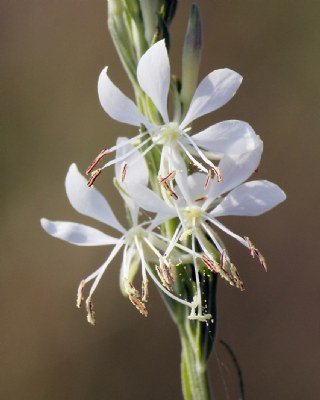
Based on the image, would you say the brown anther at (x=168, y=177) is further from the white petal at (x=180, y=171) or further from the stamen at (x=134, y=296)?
the stamen at (x=134, y=296)

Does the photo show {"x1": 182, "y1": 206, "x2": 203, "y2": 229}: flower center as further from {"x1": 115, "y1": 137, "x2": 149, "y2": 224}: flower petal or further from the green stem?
the green stem

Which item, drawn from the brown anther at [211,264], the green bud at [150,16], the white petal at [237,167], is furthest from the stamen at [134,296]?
the green bud at [150,16]

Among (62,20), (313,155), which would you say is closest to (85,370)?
(313,155)

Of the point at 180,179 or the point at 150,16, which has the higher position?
the point at 150,16

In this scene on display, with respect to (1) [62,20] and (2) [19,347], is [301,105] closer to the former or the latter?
(1) [62,20]

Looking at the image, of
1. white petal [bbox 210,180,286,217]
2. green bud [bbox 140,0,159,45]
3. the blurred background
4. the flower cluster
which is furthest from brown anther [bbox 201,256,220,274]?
the blurred background

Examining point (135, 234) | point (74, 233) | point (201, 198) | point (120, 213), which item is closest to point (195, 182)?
point (201, 198)

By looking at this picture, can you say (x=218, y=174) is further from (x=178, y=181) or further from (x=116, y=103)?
(x=116, y=103)
